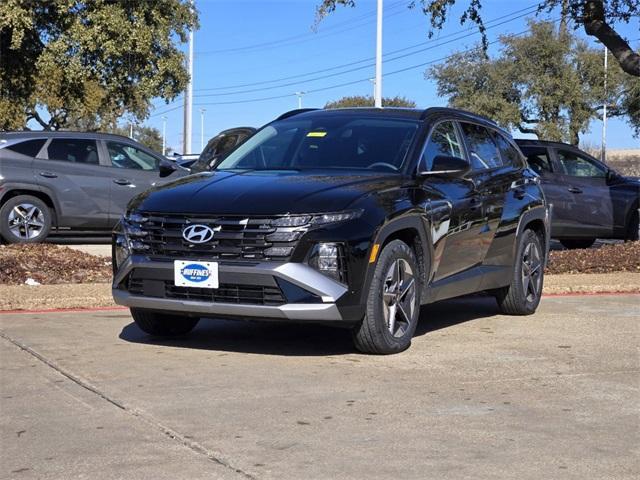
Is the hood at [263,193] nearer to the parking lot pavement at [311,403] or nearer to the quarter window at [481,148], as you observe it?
the parking lot pavement at [311,403]

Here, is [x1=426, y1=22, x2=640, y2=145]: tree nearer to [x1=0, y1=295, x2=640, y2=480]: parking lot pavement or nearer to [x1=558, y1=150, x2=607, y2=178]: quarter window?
[x1=558, y1=150, x2=607, y2=178]: quarter window

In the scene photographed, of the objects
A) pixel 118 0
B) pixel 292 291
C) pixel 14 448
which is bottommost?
pixel 14 448

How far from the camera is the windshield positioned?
750 cm

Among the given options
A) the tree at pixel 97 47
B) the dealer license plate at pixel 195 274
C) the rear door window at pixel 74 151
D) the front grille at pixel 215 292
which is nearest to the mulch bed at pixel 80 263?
the rear door window at pixel 74 151

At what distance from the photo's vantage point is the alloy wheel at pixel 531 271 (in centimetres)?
902

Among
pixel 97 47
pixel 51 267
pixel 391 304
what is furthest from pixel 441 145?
pixel 97 47

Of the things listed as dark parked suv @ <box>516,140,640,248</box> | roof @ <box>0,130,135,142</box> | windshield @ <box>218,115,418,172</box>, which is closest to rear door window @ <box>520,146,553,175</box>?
dark parked suv @ <box>516,140,640,248</box>

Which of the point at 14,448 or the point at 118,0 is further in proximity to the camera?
the point at 118,0

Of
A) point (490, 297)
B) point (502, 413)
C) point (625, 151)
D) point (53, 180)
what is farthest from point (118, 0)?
point (625, 151)

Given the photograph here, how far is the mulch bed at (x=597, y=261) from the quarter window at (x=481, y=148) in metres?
3.75

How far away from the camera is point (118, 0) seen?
21.1 meters

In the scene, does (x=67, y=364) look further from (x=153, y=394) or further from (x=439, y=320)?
(x=439, y=320)

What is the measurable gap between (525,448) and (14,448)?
2407 mm

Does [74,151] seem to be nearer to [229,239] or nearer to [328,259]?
[229,239]
